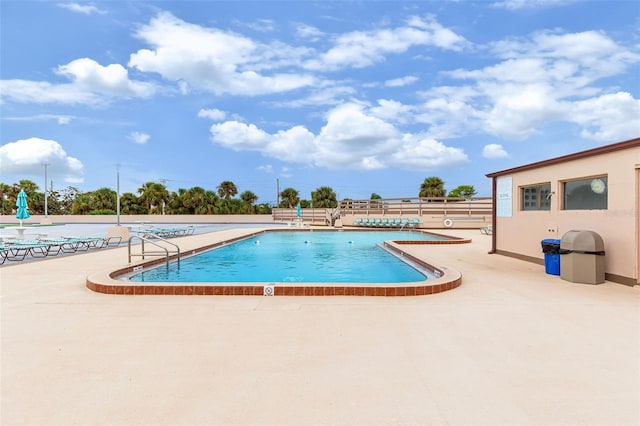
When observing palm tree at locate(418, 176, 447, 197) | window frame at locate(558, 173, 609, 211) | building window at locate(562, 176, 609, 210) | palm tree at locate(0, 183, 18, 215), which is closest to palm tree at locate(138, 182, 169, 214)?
palm tree at locate(0, 183, 18, 215)

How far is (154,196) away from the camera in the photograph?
41.6 m

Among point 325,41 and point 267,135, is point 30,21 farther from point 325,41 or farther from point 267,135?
point 267,135

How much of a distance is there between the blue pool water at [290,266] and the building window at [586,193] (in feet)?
11.0

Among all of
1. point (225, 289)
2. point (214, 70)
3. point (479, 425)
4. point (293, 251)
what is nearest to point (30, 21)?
point (214, 70)

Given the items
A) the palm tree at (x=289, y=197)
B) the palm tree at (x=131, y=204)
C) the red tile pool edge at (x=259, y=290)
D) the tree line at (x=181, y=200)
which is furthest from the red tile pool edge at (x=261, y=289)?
the palm tree at (x=131, y=204)

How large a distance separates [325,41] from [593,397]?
18.5 metres

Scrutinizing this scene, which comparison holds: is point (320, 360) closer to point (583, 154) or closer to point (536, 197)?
point (583, 154)

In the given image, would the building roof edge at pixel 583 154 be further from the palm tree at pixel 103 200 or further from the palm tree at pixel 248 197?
the palm tree at pixel 103 200

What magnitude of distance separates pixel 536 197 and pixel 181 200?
37.6 metres

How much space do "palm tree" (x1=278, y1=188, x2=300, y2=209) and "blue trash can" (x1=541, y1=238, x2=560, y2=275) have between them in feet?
120

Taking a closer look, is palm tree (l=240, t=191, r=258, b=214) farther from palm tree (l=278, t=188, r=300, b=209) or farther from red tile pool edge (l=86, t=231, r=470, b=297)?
red tile pool edge (l=86, t=231, r=470, b=297)

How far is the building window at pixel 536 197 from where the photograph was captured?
27.5 feet

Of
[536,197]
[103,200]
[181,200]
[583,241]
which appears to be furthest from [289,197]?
[583,241]

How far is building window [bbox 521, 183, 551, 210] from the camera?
838 cm
